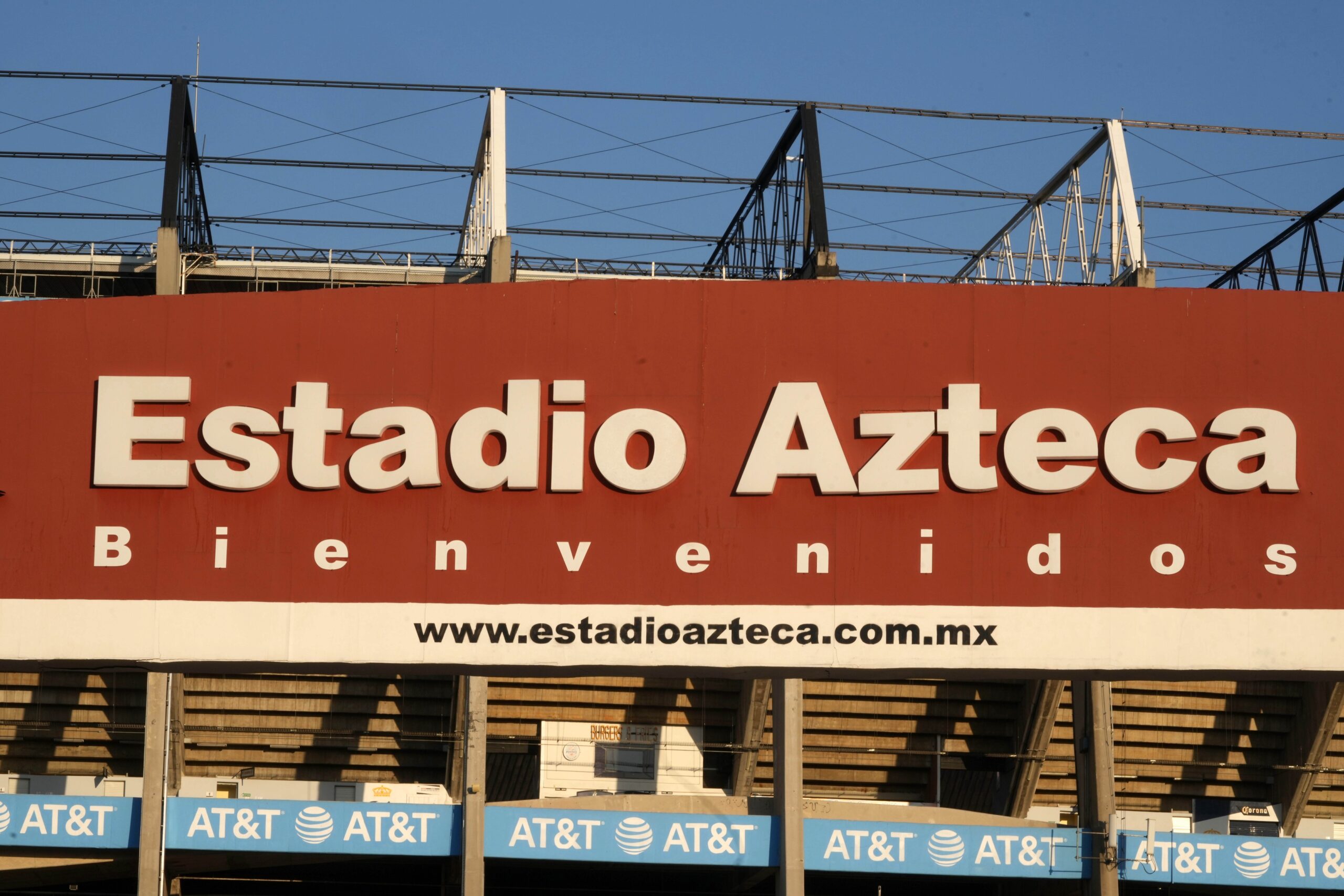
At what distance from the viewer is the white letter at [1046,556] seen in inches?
449

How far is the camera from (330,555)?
37.5ft

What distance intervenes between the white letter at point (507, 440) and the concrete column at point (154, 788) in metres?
19.2

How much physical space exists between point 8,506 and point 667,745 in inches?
909

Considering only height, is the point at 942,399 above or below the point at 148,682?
above

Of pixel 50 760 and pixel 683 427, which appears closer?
pixel 683 427

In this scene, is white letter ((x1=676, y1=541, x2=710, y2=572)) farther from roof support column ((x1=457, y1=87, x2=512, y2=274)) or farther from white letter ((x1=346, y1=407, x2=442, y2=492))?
roof support column ((x1=457, y1=87, x2=512, y2=274))

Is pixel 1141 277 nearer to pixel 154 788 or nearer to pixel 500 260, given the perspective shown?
pixel 500 260

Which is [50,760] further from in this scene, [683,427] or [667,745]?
[683,427]

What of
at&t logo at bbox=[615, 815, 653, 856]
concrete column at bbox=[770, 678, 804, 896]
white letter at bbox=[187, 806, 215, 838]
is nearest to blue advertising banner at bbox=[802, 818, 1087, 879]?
concrete column at bbox=[770, 678, 804, 896]

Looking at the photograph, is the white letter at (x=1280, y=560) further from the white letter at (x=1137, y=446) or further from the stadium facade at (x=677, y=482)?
the white letter at (x=1137, y=446)

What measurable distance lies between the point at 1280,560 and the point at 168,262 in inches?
Answer: 902

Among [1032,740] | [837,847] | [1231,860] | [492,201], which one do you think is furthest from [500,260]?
[1231,860]

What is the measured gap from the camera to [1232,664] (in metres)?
11.2

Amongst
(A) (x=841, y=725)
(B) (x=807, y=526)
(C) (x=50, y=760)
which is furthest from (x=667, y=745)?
(B) (x=807, y=526)
